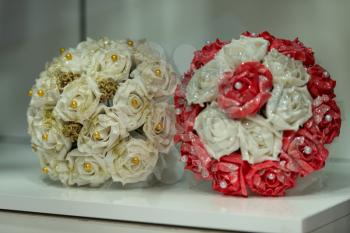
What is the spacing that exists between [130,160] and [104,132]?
0.06m

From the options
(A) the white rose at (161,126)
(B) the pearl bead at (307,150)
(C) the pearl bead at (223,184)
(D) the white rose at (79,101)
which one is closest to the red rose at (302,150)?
(B) the pearl bead at (307,150)

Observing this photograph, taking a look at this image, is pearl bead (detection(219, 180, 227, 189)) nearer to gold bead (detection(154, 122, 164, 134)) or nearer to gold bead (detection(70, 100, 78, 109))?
gold bead (detection(154, 122, 164, 134))

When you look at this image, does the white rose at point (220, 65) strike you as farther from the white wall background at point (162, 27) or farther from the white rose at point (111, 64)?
the white wall background at point (162, 27)

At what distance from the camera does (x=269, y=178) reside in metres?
1.20

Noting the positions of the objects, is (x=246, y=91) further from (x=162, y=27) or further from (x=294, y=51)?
(x=162, y=27)

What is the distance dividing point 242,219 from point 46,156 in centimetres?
43

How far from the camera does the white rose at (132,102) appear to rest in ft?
4.19

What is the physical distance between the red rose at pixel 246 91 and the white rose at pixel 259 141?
2cm

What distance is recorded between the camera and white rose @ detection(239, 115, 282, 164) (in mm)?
1188

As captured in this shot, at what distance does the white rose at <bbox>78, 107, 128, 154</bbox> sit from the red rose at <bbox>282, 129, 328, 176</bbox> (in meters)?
0.27

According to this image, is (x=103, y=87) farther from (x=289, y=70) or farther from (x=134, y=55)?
(x=289, y=70)

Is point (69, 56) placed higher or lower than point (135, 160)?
higher

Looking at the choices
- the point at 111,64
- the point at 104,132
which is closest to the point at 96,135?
the point at 104,132

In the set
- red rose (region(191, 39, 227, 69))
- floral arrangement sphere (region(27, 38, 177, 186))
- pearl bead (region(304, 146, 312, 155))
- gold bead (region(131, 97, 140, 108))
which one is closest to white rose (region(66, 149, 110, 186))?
floral arrangement sphere (region(27, 38, 177, 186))
